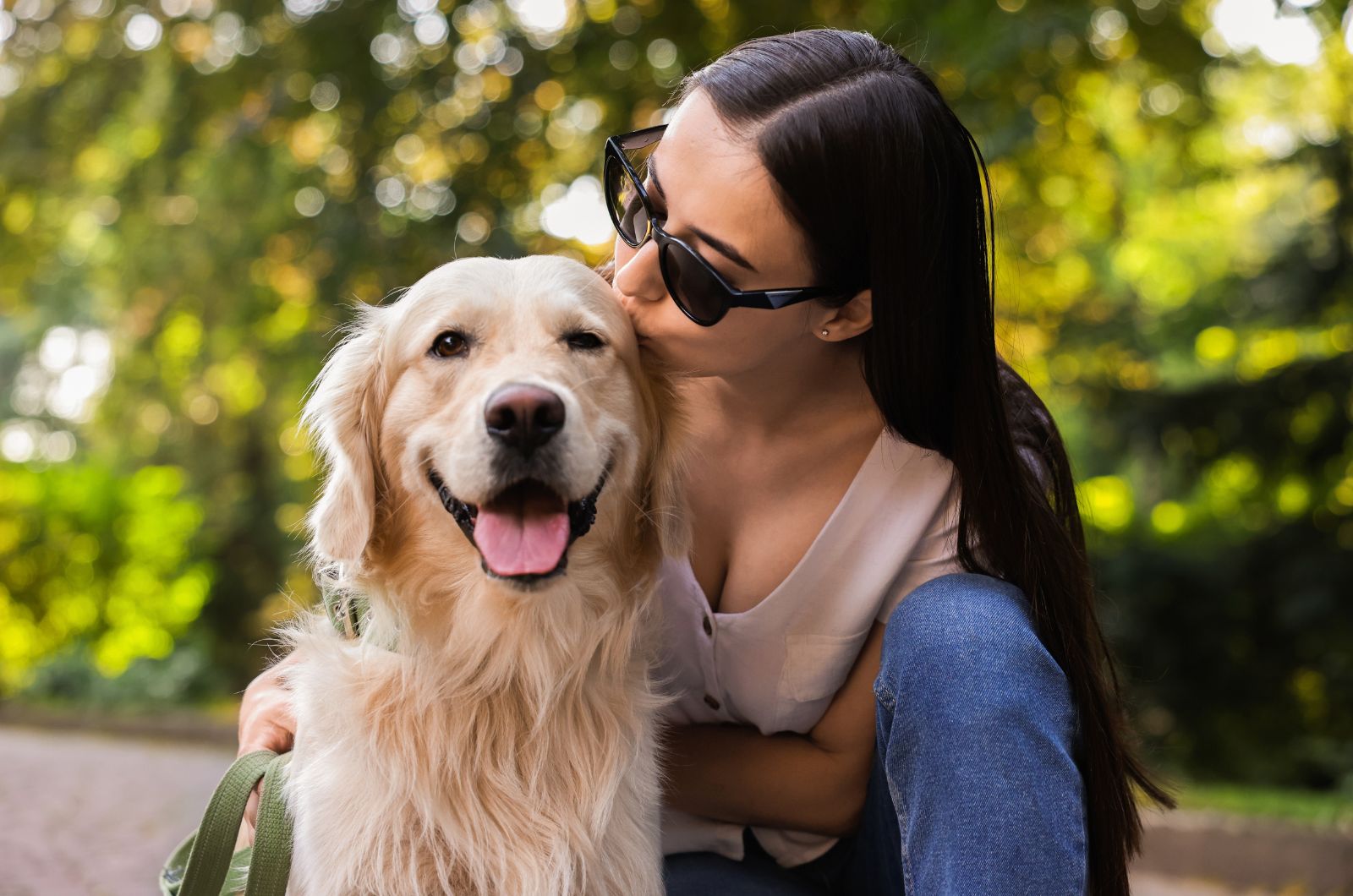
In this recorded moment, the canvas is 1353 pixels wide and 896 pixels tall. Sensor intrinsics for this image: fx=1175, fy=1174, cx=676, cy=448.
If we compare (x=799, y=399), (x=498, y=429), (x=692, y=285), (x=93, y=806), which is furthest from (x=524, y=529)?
(x=93, y=806)

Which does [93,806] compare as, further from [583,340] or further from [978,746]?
[978,746]

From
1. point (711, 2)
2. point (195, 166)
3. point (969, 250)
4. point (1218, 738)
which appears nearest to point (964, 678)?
point (969, 250)

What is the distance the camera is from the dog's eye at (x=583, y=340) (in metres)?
2.10

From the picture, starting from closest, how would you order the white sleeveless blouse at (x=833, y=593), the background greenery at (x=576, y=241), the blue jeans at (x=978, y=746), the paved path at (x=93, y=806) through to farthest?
1. the blue jeans at (x=978, y=746)
2. the white sleeveless blouse at (x=833, y=593)
3. the paved path at (x=93, y=806)
4. the background greenery at (x=576, y=241)

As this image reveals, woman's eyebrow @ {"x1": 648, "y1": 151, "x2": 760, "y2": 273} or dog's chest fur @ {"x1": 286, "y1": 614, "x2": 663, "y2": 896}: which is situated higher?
woman's eyebrow @ {"x1": 648, "y1": 151, "x2": 760, "y2": 273}

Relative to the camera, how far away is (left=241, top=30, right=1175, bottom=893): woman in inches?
72.4

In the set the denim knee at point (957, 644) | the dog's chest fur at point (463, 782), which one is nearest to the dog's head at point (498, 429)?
the dog's chest fur at point (463, 782)

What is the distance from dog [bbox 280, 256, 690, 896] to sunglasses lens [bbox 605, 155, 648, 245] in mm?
138

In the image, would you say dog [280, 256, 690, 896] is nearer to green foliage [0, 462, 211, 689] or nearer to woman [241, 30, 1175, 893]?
woman [241, 30, 1175, 893]

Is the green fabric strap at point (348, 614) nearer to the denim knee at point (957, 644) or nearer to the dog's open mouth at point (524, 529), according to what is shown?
the dog's open mouth at point (524, 529)

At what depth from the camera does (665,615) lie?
2.30 meters

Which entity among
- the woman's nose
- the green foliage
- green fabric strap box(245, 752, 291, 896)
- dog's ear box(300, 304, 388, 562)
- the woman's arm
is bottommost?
the green foliage

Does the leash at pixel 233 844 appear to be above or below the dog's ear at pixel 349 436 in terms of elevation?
below

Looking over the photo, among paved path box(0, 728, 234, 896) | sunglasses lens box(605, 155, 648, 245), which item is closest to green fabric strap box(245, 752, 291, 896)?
sunglasses lens box(605, 155, 648, 245)
